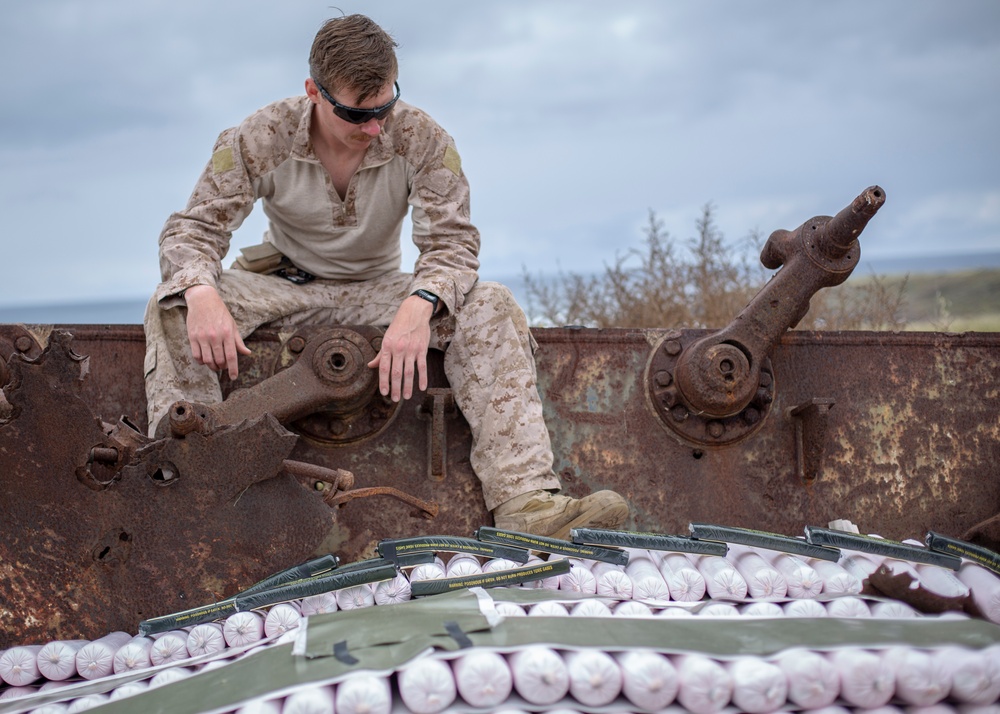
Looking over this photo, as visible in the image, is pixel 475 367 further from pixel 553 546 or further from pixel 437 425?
pixel 553 546

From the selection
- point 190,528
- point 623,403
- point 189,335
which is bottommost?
point 190,528

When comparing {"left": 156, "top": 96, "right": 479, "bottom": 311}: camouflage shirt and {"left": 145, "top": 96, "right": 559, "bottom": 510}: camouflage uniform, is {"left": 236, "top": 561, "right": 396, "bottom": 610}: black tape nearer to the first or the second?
{"left": 145, "top": 96, "right": 559, "bottom": 510}: camouflage uniform

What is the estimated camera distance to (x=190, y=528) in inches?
106

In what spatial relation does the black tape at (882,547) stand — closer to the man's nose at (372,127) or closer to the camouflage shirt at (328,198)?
the camouflage shirt at (328,198)

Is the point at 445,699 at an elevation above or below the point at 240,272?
below

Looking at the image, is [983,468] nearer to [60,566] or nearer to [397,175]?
[397,175]

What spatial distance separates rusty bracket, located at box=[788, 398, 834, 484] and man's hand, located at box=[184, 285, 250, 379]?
205 centimetres

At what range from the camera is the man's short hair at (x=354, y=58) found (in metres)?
3.16

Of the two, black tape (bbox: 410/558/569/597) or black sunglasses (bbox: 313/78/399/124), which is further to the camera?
black sunglasses (bbox: 313/78/399/124)

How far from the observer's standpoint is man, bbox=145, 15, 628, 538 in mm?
3168

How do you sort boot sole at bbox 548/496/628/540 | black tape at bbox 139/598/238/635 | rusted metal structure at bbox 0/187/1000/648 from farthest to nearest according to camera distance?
rusted metal structure at bbox 0/187/1000/648 < boot sole at bbox 548/496/628/540 < black tape at bbox 139/598/238/635

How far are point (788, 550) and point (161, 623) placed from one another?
1809 millimetres

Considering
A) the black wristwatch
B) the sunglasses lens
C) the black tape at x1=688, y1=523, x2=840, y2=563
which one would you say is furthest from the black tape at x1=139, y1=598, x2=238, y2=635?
the sunglasses lens

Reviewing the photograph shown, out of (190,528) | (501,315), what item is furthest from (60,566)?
(501,315)
